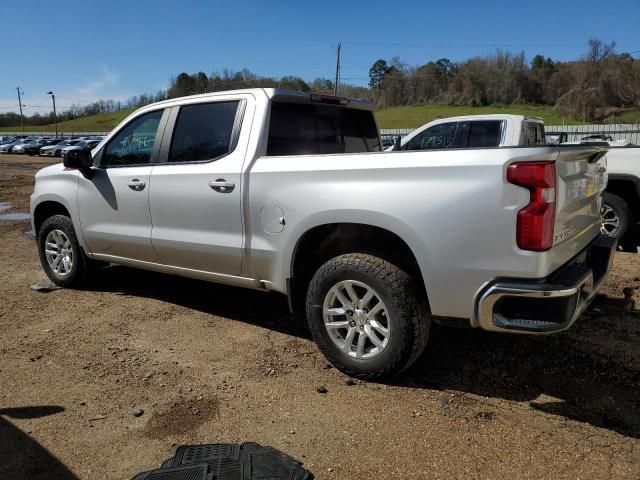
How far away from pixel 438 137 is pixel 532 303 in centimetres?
654

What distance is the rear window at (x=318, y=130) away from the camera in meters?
4.24

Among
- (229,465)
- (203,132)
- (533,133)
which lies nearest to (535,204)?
(229,465)

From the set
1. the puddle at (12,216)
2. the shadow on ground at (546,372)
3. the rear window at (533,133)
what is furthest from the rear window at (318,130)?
the puddle at (12,216)

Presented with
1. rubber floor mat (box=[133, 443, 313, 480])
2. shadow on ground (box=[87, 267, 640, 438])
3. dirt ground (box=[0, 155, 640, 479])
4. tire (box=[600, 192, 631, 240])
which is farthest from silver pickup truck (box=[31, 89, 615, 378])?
tire (box=[600, 192, 631, 240])

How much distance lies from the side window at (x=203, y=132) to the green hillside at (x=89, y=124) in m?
114

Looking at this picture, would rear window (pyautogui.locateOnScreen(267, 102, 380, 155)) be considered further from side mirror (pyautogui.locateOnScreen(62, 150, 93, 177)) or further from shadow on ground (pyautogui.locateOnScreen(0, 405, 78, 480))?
shadow on ground (pyautogui.locateOnScreen(0, 405, 78, 480))

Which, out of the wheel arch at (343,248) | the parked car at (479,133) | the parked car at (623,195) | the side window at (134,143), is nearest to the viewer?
the wheel arch at (343,248)

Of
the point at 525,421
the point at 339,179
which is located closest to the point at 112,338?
the point at 339,179

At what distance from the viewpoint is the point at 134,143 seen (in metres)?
4.99

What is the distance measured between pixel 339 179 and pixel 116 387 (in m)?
2.01

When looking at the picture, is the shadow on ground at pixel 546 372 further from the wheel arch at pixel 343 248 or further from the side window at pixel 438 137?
the side window at pixel 438 137

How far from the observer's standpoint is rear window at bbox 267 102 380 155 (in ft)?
13.9

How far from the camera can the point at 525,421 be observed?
122 inches

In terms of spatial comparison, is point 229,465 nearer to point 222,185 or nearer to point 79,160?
point 222,185
